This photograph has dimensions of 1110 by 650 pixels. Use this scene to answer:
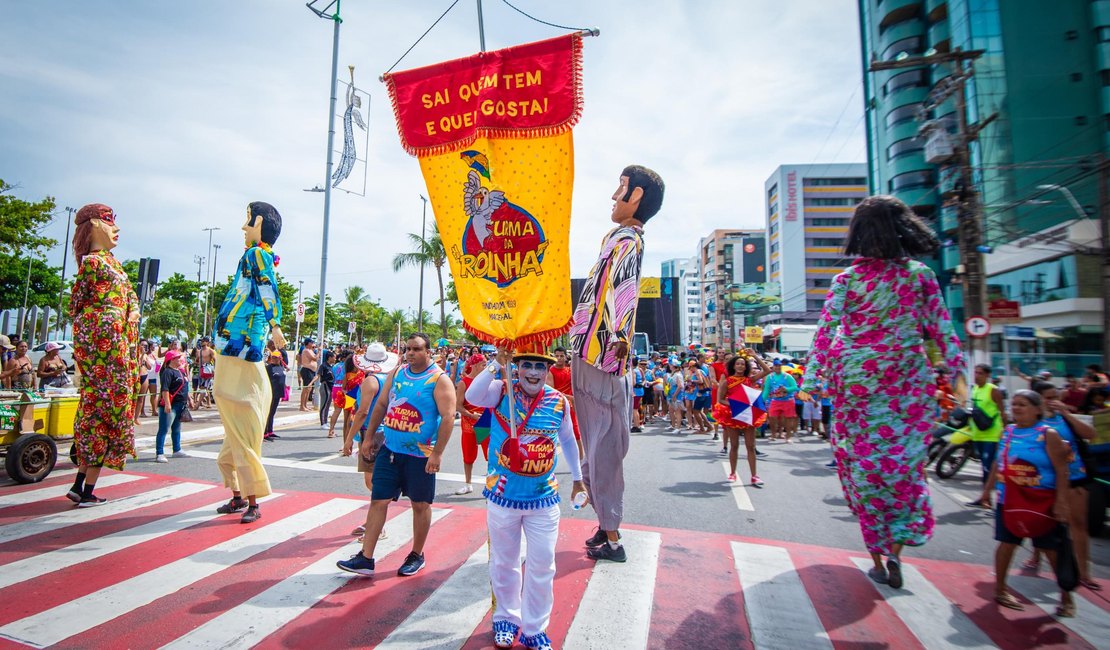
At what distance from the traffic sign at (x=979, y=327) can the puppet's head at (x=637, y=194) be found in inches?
476

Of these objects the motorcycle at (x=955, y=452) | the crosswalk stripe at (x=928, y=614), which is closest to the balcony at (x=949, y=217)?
the motorcycle at (x=955, y=452)

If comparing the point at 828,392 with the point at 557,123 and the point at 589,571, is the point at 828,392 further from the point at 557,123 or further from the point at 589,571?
the point at 557,123

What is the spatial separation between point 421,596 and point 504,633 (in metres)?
0.84

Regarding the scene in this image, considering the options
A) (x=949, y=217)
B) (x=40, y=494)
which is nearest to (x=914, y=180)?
(x=949, y=217)

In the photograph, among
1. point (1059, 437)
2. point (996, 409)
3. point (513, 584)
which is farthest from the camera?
point (996, 409)

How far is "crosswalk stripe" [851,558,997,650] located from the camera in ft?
9.46

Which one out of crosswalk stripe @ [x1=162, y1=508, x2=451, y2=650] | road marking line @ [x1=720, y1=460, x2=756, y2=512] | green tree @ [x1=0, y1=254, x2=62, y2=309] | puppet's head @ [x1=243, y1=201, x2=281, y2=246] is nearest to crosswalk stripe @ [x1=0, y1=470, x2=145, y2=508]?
puppet's head @ [x1=243, y1=201, x2=281, y2=246]

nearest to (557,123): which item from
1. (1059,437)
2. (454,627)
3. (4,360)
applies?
(454,627)

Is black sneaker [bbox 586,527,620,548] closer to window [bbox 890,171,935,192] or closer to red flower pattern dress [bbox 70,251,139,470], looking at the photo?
red flower pattern dress [bbox 70,251,139,470]

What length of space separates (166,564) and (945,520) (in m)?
6.89

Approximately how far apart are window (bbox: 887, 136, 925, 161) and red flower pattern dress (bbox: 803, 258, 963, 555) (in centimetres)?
4242

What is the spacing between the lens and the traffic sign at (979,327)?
12227 millimetres

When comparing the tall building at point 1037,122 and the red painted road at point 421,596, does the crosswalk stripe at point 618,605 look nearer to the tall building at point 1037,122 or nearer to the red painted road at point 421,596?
the red painted road at point 421,596

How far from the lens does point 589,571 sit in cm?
366
